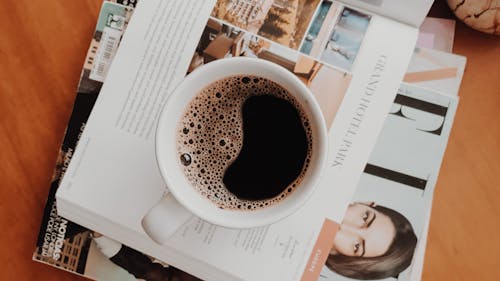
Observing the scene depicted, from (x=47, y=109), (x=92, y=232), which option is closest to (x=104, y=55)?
(x=47, y=109)

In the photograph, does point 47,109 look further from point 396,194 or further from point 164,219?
Result: point 396,194

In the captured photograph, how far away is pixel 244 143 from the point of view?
19.8 inches

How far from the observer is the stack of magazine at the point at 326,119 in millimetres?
517

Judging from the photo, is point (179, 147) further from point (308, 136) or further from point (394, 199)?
point (394, 199)

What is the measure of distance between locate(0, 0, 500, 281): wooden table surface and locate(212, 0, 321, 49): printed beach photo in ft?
0.44

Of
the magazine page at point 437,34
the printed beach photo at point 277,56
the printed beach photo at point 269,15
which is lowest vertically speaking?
the printed beach photo at point 277,56

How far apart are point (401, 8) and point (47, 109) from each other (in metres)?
0.38

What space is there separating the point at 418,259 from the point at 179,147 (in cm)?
27

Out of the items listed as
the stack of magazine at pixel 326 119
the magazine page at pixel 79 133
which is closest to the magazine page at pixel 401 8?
the stack of magazine at pixel 326 119

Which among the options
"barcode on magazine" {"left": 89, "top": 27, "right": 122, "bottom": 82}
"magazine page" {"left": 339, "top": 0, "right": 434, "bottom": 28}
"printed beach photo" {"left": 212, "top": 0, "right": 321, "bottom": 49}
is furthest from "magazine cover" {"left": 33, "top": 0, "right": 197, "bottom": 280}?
"magazine page" {"left": 339, "top": 0, "right": 434, "bottom": 28}

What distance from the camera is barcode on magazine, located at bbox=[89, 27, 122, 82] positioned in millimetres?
536

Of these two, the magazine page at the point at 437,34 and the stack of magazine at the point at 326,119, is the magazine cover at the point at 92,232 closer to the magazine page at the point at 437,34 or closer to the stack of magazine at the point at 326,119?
the stack of magazine at the point at 326,119

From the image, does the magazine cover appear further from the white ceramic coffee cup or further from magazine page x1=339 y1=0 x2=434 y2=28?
magazine page x1=339 y1=0 x2=434 y2=28

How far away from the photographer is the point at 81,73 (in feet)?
1.76
